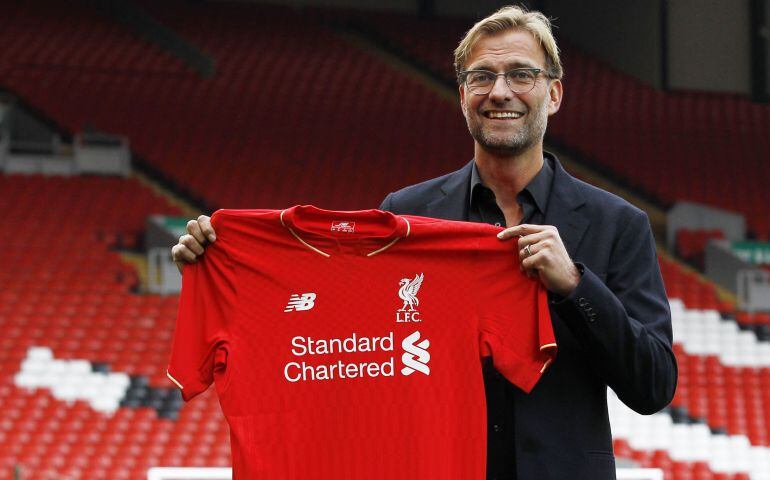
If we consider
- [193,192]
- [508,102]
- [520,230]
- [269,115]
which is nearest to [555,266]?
[520,230]

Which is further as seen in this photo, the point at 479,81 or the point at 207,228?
the point at 207,228

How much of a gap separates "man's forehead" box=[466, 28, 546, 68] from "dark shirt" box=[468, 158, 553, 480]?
0.21m

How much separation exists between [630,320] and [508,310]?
0.33 m

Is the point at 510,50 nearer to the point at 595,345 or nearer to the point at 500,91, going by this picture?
the point at 500,91

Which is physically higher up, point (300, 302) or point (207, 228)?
point (207, 228)

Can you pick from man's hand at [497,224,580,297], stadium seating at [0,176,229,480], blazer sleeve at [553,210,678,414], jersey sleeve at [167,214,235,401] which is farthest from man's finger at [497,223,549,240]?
stadium seating at [0,176,229,480]

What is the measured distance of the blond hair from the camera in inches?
94.1

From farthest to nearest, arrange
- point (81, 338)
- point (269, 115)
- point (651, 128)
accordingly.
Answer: point (651, 128), point (269, 115), point (81, 338)

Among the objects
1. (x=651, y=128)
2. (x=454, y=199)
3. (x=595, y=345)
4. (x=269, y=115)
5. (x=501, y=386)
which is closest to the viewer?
(x=595, y=345)

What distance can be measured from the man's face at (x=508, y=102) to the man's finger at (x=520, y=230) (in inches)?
6.0

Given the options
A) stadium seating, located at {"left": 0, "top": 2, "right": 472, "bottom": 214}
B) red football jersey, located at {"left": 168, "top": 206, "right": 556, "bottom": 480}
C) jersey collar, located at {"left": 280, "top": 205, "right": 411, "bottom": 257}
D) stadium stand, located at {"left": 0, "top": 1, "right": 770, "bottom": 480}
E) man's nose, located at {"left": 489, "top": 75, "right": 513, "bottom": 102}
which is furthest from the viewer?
stadium seating, located at {"left": 0, "top": 2, "right": 472, "bottom": 214}

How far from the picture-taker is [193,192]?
12992 millimetres

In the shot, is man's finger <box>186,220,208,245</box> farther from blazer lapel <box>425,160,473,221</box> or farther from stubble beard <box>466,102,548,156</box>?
stubble beard <box>466,102,548,156</box>

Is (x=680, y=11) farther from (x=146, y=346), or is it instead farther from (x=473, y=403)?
(x=473, y=403)
